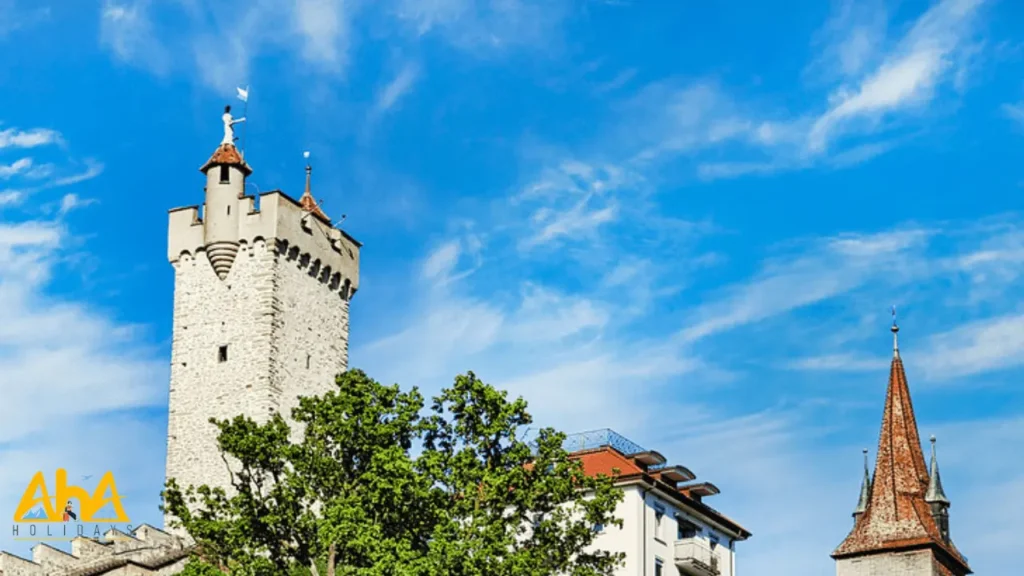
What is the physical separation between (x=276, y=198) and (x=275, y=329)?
4721mm

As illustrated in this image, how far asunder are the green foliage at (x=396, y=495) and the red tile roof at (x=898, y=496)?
46118 millimetres

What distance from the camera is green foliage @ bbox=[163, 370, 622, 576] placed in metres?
39.8

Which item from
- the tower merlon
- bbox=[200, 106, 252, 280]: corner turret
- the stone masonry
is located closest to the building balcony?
the tower merlon

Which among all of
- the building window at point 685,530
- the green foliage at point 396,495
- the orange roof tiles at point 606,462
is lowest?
the green foliage at point 396,495

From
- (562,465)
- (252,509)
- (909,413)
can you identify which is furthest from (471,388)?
(909,413)

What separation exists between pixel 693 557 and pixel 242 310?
16801mm

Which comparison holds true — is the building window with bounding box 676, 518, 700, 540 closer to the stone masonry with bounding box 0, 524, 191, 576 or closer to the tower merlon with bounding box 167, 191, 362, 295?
the tower merlon with bounding box 167, 191, 362, 295

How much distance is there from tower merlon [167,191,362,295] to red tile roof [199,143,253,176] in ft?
4.70

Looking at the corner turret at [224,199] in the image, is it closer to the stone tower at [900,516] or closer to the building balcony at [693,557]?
the building balcony at [693,557]

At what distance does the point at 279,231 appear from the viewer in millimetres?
57938

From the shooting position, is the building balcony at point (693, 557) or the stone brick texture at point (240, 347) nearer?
the stone brick texture at point (240, 347)

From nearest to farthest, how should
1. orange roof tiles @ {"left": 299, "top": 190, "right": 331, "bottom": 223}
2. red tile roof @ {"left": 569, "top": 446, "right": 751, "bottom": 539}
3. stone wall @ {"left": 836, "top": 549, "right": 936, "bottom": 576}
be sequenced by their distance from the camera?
red tile roof @ {"left": 569, "top": 446, "right": 751, "bottom": 539}, orange roof tiles @ {"left": 299, "top": 190, "right": 331, "bottom": 223}, stone wall @ {"left": 836, "top": 549, "right": 936, "bottom": 576}

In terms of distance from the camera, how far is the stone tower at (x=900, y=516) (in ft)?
279

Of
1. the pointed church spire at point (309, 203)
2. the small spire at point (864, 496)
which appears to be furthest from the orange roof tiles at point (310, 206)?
the small spire at point (864, 496)
